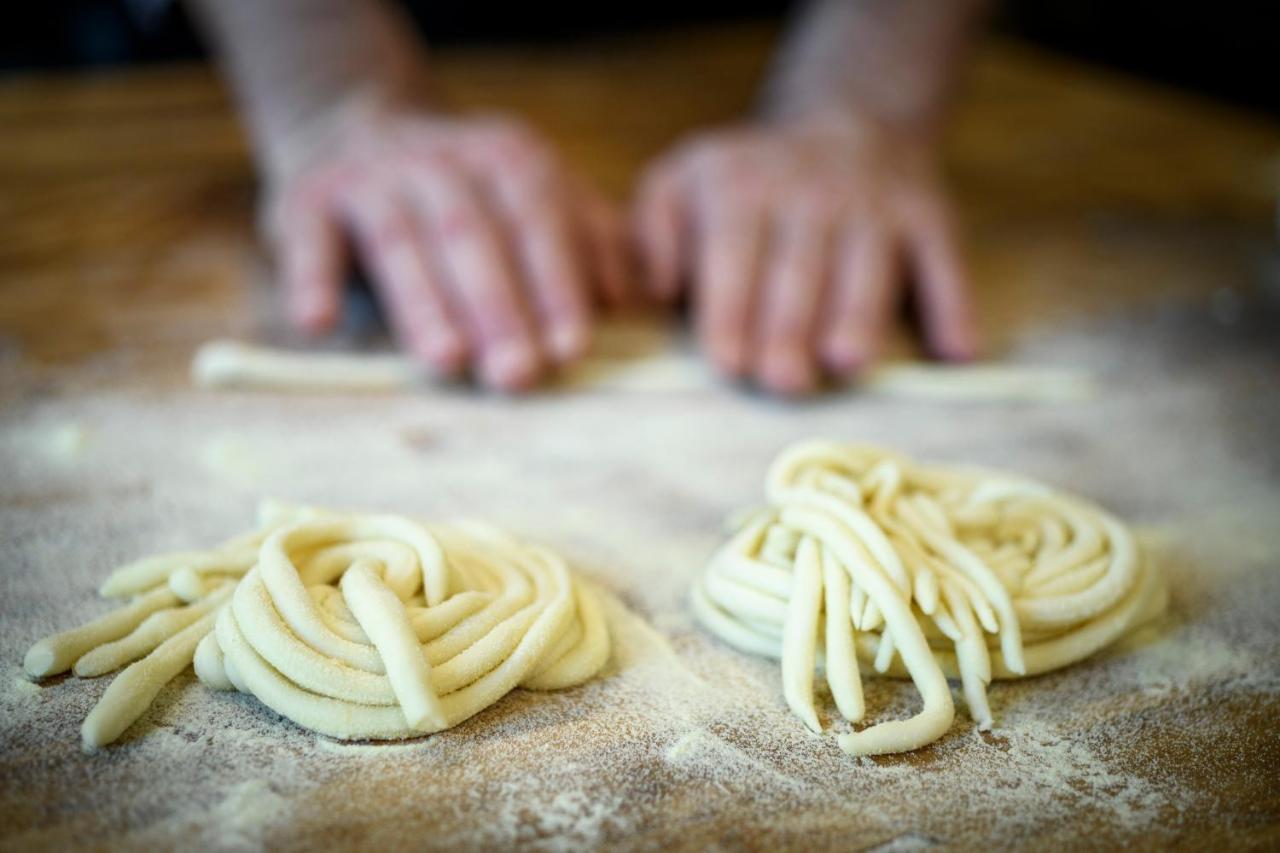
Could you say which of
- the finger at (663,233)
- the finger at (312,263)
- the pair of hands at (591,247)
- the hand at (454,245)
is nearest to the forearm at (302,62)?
the pair of hands at (591,247)

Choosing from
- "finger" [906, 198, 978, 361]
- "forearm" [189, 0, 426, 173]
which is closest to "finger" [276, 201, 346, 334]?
"forearm" [189, 0, 426, 173]

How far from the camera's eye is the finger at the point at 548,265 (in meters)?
2.57

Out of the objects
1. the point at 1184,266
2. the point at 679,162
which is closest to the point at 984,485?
the point at 679,162

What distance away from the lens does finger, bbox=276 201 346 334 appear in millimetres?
2484

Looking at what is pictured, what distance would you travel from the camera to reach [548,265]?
2.58m

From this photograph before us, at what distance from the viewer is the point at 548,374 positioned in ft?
8.63

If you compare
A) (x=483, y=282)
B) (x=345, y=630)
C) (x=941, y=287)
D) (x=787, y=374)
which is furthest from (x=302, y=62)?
(x=345, y=630)

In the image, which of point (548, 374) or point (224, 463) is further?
point (548, 374)

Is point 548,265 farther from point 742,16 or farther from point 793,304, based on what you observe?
point 742,16

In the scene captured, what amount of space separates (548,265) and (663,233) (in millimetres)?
399

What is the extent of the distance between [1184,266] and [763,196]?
1.55 m

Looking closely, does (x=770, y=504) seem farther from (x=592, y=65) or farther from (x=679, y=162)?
(x=592, y=65)

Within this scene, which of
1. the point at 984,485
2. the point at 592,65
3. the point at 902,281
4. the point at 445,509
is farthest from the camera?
the point at 592,65

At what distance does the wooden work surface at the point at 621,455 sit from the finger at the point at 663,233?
379mm
